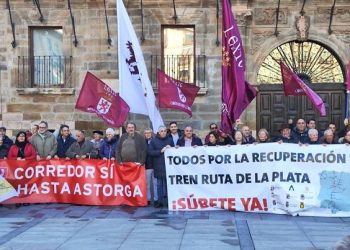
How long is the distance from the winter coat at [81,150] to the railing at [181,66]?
408 cm

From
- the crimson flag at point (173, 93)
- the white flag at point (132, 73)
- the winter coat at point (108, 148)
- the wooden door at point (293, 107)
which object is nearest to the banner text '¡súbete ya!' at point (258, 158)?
the winter coat at point (108, 148)

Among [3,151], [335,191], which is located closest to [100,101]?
[3,151]

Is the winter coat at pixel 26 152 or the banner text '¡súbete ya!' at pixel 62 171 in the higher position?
the winter coat at pixel 26 152

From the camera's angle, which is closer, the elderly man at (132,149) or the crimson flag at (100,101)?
the elderly man at (132,149)

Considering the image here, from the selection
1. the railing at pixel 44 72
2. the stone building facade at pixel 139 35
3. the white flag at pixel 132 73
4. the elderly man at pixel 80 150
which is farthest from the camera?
the railing at pixel 44 72

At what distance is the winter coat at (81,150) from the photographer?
11648 millimetres

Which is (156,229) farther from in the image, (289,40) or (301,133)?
(289,40)

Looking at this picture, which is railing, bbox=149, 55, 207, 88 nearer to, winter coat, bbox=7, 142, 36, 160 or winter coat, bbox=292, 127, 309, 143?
winter coat, bbox=292, 127, 309, 143

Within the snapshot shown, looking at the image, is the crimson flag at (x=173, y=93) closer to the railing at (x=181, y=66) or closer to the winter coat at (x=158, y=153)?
the winter coat at (x=158, y=153)

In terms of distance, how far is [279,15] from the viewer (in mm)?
15453

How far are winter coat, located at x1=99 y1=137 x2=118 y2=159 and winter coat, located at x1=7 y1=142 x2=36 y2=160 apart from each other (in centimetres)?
132

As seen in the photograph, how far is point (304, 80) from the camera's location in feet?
52.2

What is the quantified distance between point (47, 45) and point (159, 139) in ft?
20.4

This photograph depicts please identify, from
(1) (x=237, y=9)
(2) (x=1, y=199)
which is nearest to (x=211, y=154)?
(2) (x=1, y=199)
